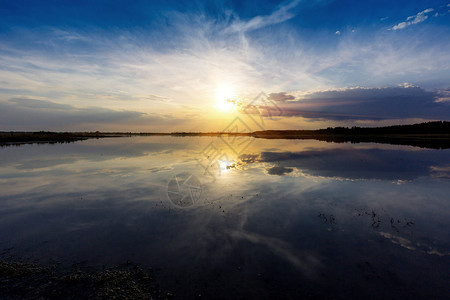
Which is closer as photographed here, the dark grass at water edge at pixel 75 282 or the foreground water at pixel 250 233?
the dark grass at water edge at pixel 75 282

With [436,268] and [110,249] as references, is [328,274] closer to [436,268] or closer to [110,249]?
[436,268]

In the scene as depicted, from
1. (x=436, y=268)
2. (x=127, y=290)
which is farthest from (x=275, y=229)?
(x=127, y=290)

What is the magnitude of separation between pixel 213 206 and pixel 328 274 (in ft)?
26.9

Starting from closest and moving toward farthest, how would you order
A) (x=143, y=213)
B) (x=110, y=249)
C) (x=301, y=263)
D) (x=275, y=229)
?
(x=301, y=263) → (x=110, y=249) → (x=275, y=229) → (x=143, y=213)

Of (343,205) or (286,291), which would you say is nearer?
(286,291)

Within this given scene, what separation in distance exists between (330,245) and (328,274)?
2135 mm

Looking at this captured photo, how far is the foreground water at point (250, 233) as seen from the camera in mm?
7223

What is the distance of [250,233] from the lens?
10594 millimetres

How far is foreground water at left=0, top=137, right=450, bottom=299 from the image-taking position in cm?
722

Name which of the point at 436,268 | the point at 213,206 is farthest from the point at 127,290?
the point at 436,268

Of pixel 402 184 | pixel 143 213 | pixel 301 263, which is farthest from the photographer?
pixel 402 184

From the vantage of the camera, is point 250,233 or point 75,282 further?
point 250,233

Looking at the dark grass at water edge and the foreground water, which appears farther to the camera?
the foreground water

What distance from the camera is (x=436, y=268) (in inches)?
305
